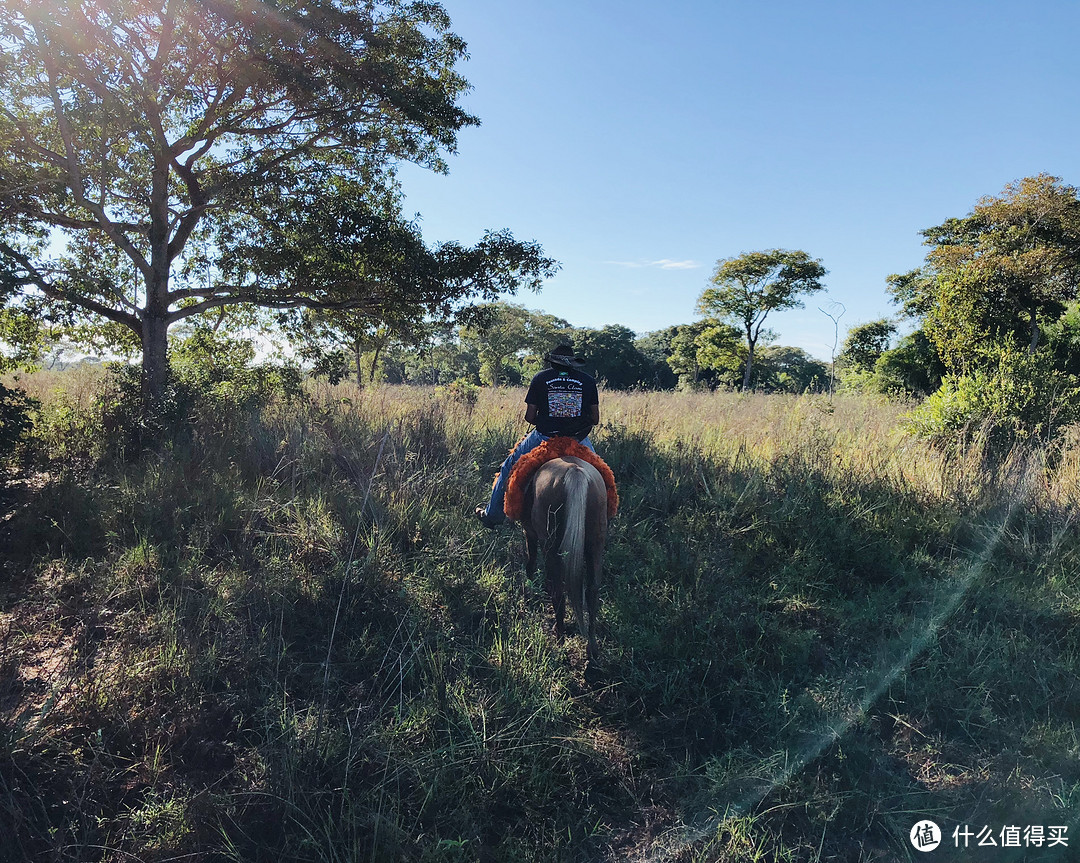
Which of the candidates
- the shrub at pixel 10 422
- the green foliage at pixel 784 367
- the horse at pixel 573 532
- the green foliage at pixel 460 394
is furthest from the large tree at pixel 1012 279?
the green foliage at pixel 784 367

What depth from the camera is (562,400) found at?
4.00 m

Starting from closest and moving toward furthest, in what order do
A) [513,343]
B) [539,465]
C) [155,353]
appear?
[539,465] < [155,353] < [513,343]

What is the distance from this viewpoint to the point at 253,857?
2.16 metres

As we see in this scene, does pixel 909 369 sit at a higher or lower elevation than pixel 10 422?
higher

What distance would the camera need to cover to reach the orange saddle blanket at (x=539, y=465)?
12.5ft

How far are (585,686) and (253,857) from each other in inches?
70.0

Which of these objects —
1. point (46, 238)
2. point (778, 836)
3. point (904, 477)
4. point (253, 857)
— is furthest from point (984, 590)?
point (46, 238)

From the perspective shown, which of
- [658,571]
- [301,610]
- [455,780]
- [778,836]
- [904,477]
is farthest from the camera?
[904,477]

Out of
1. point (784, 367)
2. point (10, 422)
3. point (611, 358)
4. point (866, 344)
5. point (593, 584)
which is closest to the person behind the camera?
point (593, 584)

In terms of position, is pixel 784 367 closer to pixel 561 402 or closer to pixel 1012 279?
pixel 1012 279

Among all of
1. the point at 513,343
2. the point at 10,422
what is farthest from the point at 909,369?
the point at 513,343

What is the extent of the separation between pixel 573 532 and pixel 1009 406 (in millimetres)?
6289

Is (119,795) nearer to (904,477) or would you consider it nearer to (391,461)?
(391,461)

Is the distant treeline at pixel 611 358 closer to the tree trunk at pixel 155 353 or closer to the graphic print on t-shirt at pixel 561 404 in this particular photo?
the tree trunk at pixel 155 353
